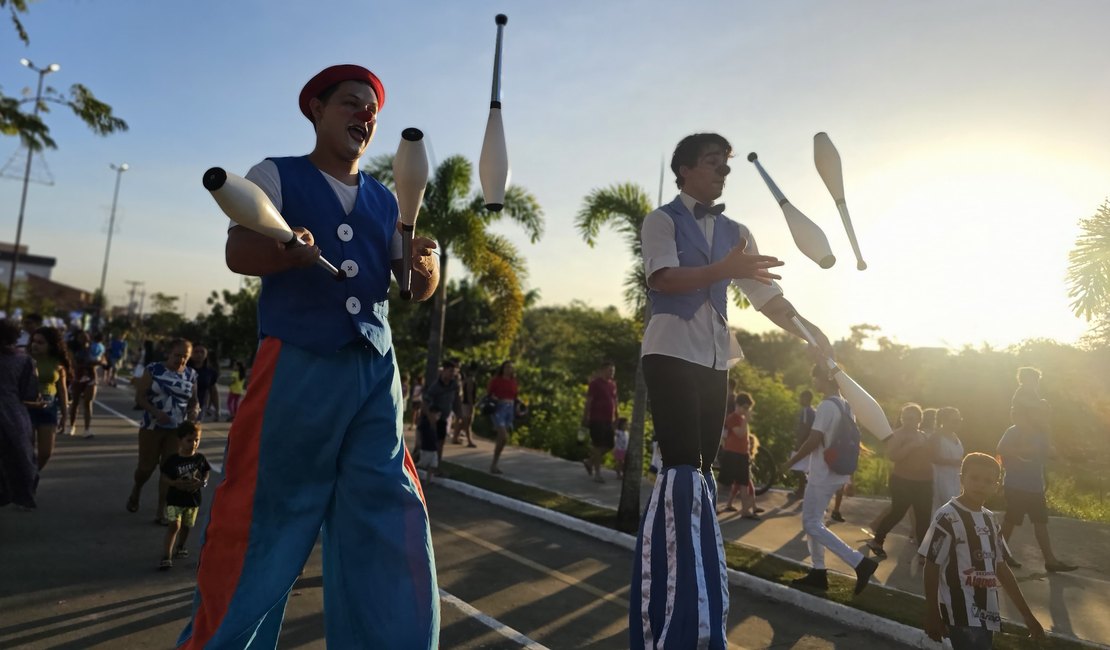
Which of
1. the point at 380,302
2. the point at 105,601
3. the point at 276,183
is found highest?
the point at 276,183

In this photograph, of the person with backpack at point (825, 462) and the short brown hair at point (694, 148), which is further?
the person with backpack at point (825, 462)

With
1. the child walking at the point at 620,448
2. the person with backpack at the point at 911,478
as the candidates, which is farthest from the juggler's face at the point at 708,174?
the child walking at the point at 620,448

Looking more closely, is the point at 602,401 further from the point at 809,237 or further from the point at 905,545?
the point at 809,237

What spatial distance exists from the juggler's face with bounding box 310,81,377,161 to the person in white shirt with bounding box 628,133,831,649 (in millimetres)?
1155

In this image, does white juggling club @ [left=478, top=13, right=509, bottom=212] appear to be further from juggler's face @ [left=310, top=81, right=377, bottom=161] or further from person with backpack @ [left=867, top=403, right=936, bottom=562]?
person with backpack @ [left=867, top=403, right=936, bottom=562]

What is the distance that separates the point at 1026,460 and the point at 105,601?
7.61 m

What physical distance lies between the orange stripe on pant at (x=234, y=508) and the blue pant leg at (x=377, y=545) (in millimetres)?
251

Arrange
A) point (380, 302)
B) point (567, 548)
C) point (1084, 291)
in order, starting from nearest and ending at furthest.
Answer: point (380, 302), point (1084, 291), point (567, 548)

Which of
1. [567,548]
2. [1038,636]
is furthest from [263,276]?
[567,548]

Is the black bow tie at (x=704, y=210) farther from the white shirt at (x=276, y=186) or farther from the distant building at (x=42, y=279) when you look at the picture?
the distant building at (x=42, y=279)

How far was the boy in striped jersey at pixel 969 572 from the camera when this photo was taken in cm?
393

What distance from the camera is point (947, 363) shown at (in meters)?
20.0

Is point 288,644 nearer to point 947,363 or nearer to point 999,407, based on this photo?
point 999,407

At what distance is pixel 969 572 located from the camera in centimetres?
396
